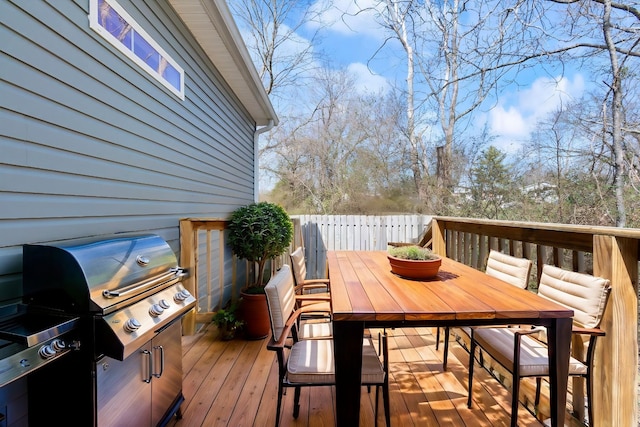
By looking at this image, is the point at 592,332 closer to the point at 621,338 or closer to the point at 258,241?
the point at 621,338

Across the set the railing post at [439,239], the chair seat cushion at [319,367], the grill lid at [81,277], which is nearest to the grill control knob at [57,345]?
the grill lid at [81,277]

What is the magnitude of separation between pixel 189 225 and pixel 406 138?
7226mm

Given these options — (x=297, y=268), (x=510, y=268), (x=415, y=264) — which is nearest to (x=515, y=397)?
(x=415, y=264)

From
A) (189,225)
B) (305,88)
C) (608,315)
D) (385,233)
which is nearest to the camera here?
(608,315)

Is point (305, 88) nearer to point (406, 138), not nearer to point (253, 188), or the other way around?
point (406, 138)

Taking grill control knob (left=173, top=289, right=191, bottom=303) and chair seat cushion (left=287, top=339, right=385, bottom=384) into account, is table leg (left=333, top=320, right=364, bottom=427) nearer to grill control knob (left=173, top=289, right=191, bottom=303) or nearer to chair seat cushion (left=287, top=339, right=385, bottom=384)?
chair seat cushion (left=287, top=339, right=385, bottom=384)

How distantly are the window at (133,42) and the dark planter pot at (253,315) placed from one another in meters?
2.17

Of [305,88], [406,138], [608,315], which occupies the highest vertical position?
[305,88]

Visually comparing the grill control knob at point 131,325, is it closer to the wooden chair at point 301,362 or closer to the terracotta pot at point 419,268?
the wooden chair at point 301,362

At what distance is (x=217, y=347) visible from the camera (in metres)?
3.09

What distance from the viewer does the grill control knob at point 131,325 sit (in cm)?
134

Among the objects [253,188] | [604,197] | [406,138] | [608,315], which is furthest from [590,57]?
[253,188]

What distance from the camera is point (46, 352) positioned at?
1087 mm

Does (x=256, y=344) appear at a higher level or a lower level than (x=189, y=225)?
lower
